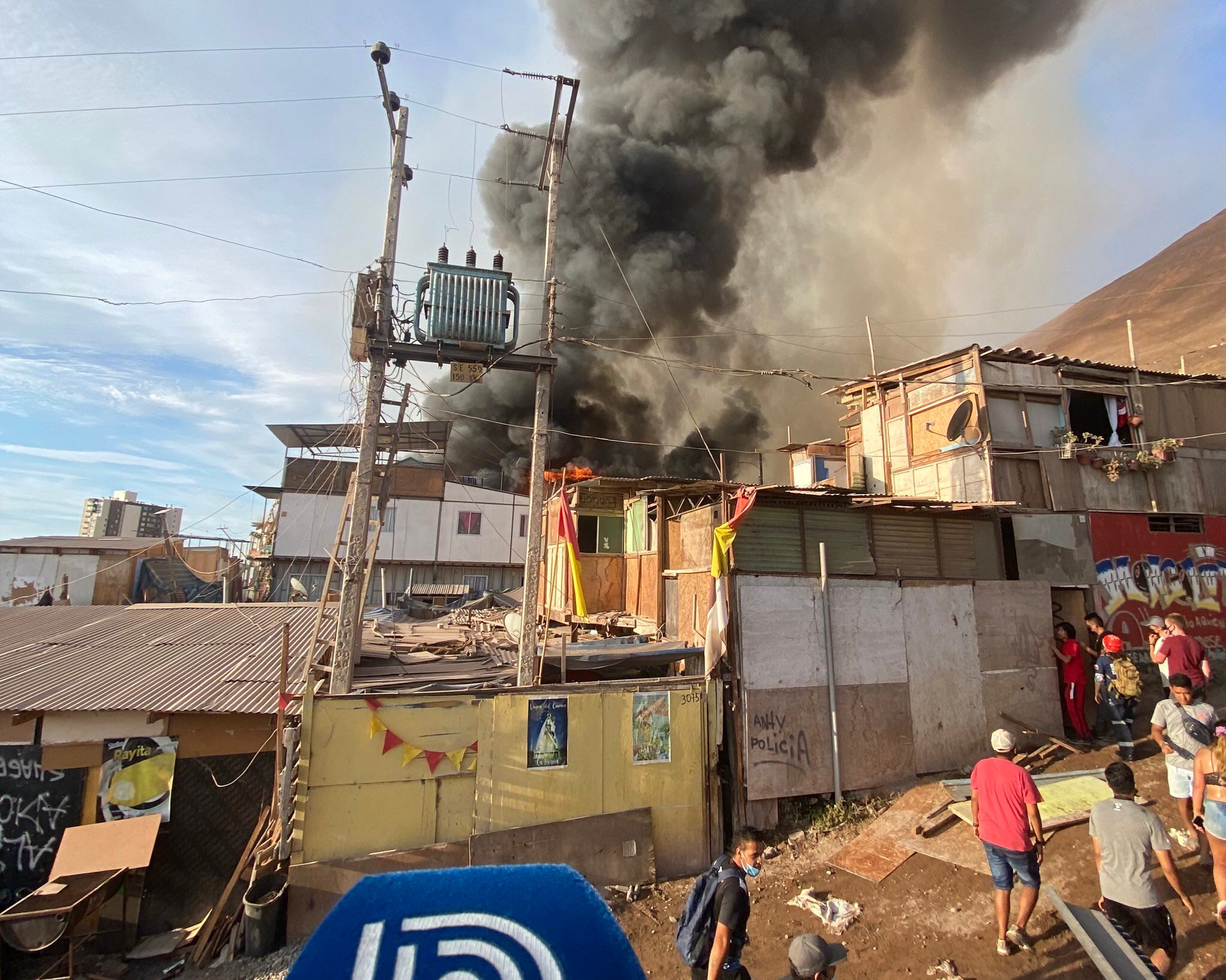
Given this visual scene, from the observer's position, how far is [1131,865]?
4.72 meters

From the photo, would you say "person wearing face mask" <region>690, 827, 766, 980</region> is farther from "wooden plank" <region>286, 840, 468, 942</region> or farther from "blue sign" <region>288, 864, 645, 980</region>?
"wooden plank" <region>286, 840, 468, 942</region>

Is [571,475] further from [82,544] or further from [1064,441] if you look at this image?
[82,544]

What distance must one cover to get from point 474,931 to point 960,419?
1498cm

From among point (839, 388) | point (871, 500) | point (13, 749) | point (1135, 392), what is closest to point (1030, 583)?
point (871, 500)

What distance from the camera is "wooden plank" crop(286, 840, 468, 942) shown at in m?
7.09

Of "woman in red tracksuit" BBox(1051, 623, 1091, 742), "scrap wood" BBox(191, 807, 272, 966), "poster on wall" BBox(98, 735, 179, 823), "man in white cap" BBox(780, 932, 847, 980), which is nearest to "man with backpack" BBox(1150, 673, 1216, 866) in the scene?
"woman in red tracksuit" BBox(1051, 623, 1091, 742)

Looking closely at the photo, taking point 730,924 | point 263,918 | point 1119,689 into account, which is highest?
point 1119,689

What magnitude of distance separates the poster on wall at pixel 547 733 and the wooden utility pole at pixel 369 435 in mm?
2414

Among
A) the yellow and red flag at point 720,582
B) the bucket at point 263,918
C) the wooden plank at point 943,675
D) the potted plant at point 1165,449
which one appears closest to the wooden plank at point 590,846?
the bucket at point 263,918

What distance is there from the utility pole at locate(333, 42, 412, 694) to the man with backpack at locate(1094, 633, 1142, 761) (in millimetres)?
11057

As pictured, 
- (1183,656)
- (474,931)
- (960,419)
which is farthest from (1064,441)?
(474,931)

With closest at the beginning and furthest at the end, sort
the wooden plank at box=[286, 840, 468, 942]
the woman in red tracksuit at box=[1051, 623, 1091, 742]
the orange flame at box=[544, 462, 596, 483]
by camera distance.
A: the wooden plank at box=[286, 840, 468, 942] < the woman in red tracksuit at box=[1051, 623, 1091, 742] < the orange flame at box=[544, 462, 596, 483]

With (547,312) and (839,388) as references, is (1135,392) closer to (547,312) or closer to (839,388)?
(839,388)

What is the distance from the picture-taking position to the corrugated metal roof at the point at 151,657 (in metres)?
8.18
